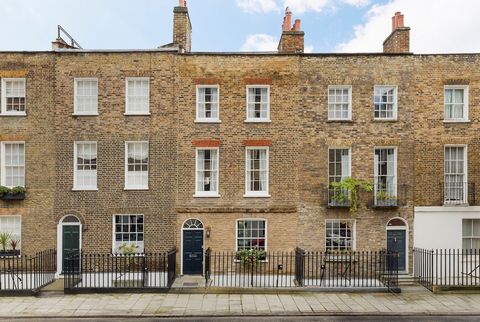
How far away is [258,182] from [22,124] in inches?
442

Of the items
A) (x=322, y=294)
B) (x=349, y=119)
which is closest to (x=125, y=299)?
(x=322, y=294)

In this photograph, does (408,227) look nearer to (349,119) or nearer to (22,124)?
(349,119)

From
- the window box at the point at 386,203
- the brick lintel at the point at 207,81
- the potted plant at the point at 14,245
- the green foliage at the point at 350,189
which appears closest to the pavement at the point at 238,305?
the potted plant at the point at 14,245

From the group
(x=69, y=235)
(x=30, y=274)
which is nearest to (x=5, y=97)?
(x=69, y=235)

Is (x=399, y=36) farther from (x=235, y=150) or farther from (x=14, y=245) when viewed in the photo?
(x=14, y=245)

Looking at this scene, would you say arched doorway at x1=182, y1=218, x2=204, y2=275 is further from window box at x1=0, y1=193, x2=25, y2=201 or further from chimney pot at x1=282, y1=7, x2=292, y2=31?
chimney pot at x1=282, y1=7, x2=292, y2=31

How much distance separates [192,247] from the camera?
17141 millimetres

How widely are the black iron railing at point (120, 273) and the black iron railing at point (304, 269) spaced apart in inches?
72.8

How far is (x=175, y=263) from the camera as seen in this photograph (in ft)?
54.0

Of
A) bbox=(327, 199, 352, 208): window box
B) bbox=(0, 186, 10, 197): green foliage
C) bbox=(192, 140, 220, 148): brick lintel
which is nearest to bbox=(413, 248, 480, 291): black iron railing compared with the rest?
bbox=(327, 199, 352, 208): window box

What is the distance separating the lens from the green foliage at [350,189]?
16.8 meters

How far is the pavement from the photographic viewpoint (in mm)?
12250

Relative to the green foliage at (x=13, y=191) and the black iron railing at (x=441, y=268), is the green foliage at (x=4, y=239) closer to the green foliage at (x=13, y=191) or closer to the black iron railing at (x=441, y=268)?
the green foliage at (x=13, y=191)

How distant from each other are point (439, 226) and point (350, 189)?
4440 mm
